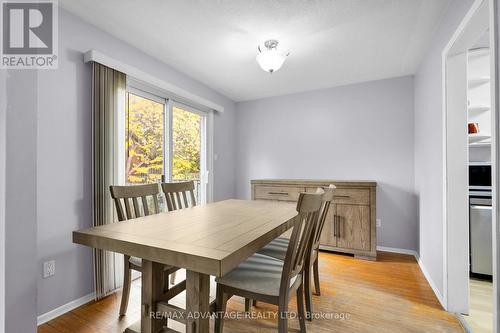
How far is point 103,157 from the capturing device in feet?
6.84

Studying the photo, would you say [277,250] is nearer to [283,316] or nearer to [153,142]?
[283,316]

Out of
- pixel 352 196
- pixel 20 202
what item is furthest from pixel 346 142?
pixel 20 202

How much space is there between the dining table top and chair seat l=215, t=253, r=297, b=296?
9.7 inches

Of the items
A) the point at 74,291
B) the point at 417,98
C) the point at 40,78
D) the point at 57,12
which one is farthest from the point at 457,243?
the point at 57,12

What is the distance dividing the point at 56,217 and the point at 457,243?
3119mm

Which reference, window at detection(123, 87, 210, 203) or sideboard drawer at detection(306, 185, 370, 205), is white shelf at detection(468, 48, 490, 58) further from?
window at detection(123, 87, 210, 203)

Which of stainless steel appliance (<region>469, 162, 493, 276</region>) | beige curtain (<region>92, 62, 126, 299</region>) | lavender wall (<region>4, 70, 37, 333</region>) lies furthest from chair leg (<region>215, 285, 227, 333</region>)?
stainless steel appliance (<region>469, 162, 493, 276</region>)

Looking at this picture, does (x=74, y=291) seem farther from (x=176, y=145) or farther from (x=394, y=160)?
(x=394, y=160)

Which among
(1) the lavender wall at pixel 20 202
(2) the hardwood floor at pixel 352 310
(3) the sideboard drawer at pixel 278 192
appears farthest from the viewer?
(3) the sideboard drawer at pixel 278 192

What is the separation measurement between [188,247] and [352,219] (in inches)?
101

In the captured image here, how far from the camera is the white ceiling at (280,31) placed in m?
1.83

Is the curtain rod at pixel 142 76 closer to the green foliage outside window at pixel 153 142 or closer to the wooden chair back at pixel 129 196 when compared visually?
the green foliage outside window at pixel 153 142

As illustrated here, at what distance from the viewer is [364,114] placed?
3447 mm

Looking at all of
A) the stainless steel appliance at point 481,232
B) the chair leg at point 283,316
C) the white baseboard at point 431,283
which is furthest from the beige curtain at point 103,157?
the stainless steel appliance at point 481,232
